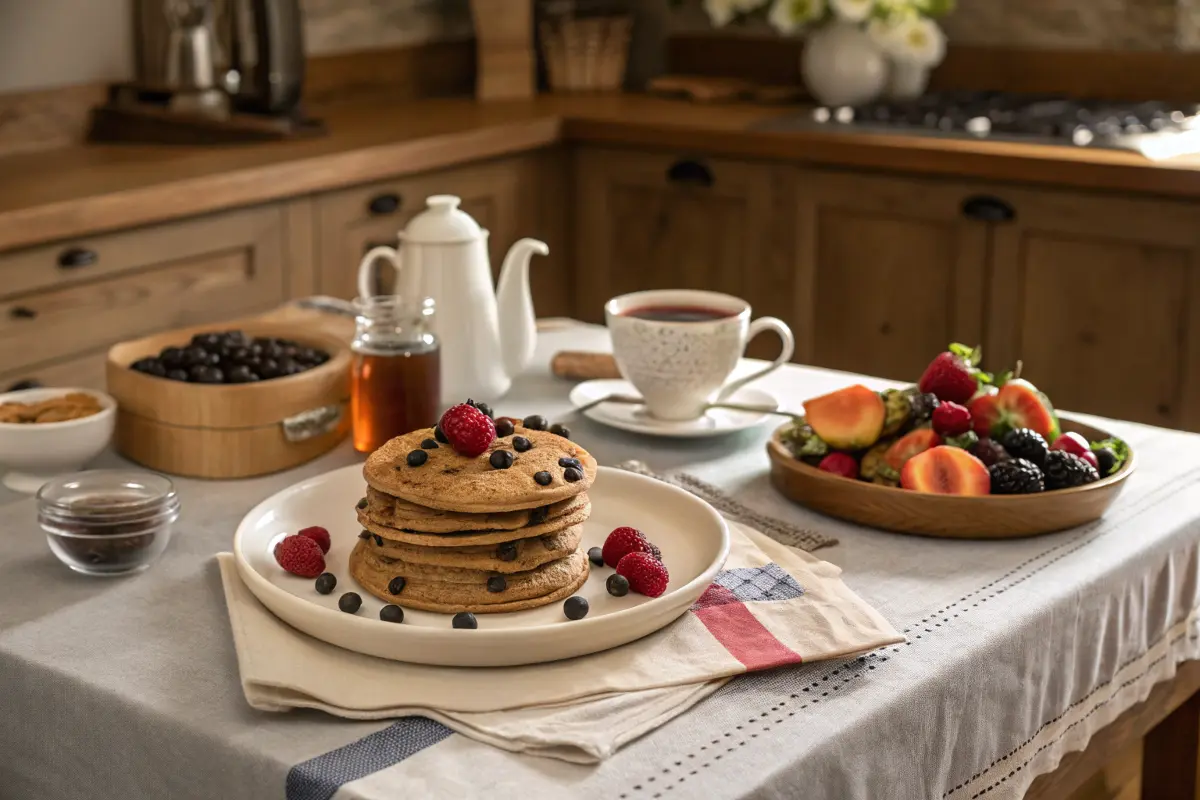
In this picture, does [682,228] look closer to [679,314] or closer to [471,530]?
[679,314]

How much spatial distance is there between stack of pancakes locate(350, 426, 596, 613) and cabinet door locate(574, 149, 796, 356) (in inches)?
83.9

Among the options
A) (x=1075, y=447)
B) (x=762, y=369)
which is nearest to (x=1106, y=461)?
(x=1075, y=447)

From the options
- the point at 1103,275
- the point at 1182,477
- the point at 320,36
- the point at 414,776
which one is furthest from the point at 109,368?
the point at 320,36

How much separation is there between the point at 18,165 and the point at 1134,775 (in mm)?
2238

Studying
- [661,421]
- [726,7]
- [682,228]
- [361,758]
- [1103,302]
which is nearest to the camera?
[361,758]

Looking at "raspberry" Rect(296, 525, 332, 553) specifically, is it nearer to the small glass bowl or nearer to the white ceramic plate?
the white ceramic plate

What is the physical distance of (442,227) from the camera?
5.10 ft

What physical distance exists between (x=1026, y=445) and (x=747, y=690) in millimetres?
434

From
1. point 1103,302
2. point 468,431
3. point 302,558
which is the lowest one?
point 1103,302

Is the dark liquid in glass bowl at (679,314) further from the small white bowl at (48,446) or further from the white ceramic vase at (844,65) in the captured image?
the white ceramic vase at (844,65)

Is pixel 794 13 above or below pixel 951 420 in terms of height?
above

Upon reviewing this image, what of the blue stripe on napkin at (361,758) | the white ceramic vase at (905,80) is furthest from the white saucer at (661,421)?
the white ceramic vase at (905,80)

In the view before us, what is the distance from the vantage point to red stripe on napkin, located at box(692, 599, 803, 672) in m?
1.01

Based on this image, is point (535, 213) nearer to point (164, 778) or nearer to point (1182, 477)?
point (1182, 477)
